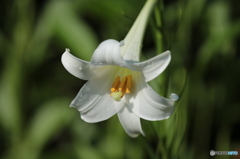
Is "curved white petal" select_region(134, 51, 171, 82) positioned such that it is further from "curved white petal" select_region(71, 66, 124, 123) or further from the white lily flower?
"curved white petal" select_region(71, 66, 124, 123)

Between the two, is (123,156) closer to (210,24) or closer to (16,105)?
(16,105)

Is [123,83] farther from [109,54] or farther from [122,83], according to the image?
[109,54]

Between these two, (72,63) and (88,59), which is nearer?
(72,63)

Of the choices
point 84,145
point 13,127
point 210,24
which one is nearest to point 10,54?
point 13,127

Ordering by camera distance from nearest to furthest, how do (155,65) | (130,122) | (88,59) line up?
(155,65) → (130,122) → (88,59)

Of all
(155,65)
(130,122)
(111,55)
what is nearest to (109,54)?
(111,55)
